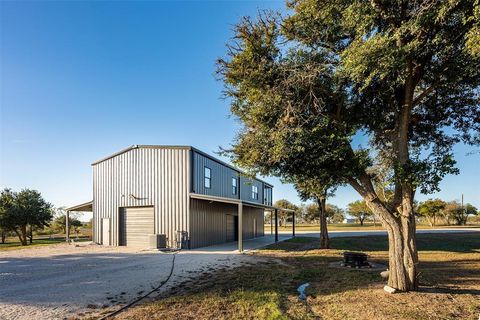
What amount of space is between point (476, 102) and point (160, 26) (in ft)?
36.9

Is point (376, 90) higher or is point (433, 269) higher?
point (376, 90)

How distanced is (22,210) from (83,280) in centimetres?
2503

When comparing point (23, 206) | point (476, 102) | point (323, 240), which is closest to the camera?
point (476, 102)

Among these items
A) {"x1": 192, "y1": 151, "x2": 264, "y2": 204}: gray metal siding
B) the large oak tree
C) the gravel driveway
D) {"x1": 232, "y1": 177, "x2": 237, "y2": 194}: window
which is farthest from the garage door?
the large oak tree

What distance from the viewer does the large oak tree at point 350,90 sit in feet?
21.6

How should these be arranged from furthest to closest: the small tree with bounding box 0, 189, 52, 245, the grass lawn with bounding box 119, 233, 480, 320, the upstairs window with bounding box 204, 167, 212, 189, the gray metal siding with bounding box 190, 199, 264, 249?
the small tree with bounding box 0, 189, 52, 245 < the upstairs window with bounding box 204, 167, 212, 189 < the gray metal siding with bounding box 190, 199, 264, 249 < the grass lawn with bounding box 119, 233, 480, 320

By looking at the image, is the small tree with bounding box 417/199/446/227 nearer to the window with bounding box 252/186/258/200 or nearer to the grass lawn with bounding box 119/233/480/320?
the window with bounding box 252/186/258/200

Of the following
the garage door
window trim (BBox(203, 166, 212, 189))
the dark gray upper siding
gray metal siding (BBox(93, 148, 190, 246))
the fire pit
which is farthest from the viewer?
window trim (BBox(203, 166, 212, 189))

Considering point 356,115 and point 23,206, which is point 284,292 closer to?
point 356,115

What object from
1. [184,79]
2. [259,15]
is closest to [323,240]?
[184,79]

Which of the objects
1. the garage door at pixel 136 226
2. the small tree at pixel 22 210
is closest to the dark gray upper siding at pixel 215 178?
the garage door at pixel 136 226

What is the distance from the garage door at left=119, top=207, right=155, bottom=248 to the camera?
1814 centimetres

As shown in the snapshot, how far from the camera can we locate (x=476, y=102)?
8.66 metres

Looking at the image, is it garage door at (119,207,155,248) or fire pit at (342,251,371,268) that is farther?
garage door at (119,207,155,248)
